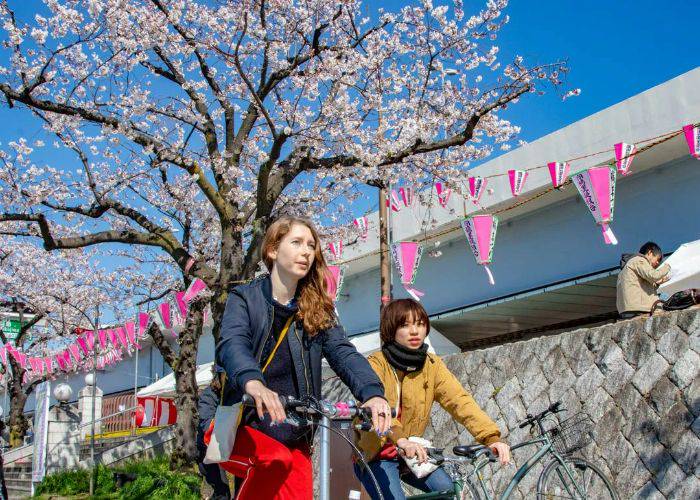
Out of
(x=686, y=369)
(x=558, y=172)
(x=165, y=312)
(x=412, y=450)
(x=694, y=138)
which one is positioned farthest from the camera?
(x=165, y=312)

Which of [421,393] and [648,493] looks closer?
[421,393]

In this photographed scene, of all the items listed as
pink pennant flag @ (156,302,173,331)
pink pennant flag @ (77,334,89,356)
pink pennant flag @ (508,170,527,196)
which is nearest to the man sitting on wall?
pink pennant flag @ (508,170,527,196)

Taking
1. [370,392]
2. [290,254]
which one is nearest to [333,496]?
[370,392]

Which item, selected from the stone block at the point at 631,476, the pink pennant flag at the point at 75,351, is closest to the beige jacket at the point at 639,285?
the stone block at the point at 631,476

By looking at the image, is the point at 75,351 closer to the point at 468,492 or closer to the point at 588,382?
the point at 588,382

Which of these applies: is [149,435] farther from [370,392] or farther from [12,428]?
[370,392]

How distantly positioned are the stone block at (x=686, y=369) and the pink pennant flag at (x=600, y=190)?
Result: 5295mm

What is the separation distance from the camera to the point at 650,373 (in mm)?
6445

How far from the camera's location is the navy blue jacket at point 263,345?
260 centimetres

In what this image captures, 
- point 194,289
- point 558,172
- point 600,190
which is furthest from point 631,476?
point 194,289

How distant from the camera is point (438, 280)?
18.7 m

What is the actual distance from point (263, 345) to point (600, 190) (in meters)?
9.61

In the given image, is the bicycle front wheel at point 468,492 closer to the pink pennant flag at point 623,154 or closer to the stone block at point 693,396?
the stone block at point 693,396

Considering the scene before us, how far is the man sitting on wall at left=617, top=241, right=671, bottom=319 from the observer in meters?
7.92
